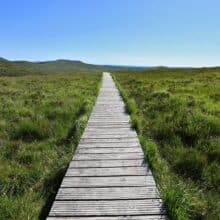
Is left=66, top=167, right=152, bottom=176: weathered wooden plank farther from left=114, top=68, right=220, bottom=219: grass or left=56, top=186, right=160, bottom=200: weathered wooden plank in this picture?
left=56, top=186, right=160, bottom=200: weathered wooden plank

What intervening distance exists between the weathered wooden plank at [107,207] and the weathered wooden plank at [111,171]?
2.95ft

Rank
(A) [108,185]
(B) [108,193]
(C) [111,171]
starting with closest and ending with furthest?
(B) [108,193], (A) [108,185], (C) [111,171]

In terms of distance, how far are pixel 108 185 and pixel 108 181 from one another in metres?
0.15

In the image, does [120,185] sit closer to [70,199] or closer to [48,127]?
[70,199]

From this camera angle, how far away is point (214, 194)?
14.7 ft

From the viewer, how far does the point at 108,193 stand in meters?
4.05

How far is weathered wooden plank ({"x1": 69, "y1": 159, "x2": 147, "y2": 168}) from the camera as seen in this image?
5.14 meters

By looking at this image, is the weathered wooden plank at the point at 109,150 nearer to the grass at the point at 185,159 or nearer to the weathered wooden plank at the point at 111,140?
the grass at the point at 185,159

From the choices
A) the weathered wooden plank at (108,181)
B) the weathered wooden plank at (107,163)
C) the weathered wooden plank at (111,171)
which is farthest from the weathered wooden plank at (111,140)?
the weathered wooden plank at (108,181)

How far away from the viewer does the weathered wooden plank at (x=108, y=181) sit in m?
4.33

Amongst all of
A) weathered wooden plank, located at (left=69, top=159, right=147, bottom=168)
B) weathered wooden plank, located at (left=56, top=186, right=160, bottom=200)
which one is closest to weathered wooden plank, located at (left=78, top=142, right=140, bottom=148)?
weathered wooden plank, located at (left=69, top=159, right=147, bottom=168)

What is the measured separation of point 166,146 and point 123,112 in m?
4.01

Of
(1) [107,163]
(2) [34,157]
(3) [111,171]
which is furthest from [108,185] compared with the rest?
(2) [34,157]

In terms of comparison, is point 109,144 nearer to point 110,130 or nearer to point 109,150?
point 109,150
